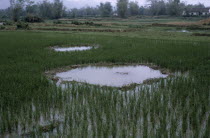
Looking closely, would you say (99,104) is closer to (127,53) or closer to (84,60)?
(84,60)

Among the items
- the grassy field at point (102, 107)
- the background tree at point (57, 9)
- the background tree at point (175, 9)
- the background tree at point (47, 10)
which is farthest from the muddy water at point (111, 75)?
the background tree at point (47, 10)

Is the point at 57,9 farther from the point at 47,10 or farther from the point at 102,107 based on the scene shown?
the point at 102,107

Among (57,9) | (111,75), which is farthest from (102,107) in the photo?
(57,9)

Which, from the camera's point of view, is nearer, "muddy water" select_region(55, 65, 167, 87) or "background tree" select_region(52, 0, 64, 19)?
"muddy water" select_region(55, 65, 167, 87)

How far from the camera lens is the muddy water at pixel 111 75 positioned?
310 inches

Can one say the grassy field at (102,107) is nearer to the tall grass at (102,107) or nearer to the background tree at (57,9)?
the tall grass at (102,107)

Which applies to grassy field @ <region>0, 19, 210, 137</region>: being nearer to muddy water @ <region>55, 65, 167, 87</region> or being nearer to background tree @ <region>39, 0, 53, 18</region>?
muddy water @ <region>55, 65, 167, 87</region>

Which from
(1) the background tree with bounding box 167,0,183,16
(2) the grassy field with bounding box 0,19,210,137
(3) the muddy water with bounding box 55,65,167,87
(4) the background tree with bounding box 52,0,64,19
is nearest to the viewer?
(2) the grassy field with bounding box 0,19,210,137

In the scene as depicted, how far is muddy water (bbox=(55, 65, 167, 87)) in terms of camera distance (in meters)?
7.87

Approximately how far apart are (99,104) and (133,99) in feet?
2.68

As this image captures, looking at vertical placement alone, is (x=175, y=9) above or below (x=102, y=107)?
above

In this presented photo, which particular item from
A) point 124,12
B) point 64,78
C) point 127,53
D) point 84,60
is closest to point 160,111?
point 64,78

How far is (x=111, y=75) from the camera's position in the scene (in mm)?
8562

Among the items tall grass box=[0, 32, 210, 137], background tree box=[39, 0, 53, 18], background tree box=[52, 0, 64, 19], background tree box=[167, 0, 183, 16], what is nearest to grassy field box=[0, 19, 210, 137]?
tall grass box=[0, 32, 210, 137]
